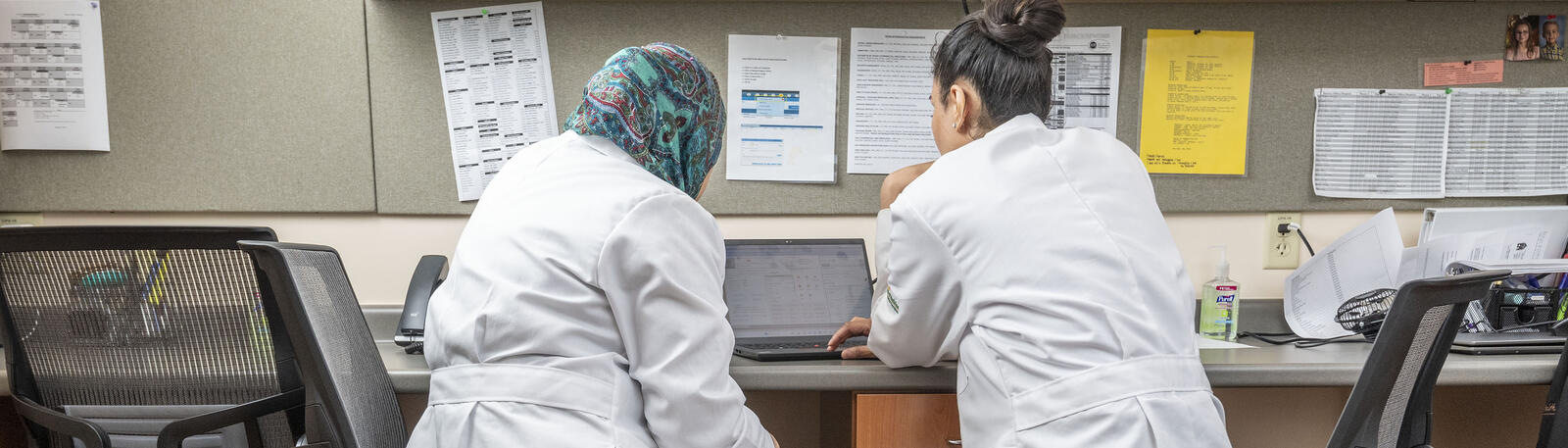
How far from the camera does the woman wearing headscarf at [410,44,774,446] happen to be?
948 mm

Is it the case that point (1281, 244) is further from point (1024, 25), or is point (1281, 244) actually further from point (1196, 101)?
point (1024, 25)

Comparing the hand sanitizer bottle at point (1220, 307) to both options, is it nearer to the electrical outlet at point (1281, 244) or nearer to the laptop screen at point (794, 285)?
the electrical outlet at point (1281, 244)

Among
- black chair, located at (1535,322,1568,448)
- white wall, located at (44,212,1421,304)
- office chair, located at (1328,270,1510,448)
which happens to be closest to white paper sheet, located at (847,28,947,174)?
white wall, located at (44,212,1421,304)

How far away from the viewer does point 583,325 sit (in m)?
0.97

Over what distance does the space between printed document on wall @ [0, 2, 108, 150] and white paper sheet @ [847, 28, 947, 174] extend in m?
1.42

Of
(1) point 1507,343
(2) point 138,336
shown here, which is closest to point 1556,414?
(1) point 1507,343

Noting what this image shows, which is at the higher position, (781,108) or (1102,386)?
(781,108)

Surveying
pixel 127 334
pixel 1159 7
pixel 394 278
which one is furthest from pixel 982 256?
pixel 394 278

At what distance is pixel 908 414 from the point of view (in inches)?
51.7

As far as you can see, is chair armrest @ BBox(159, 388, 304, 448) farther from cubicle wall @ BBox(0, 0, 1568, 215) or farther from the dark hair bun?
the dark hair bun

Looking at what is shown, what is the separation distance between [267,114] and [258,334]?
70 centimetres

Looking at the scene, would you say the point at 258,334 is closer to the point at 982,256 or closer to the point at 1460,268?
the point at 982,256

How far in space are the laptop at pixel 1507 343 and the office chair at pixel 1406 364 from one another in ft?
1.24

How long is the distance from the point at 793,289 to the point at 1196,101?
2.86 feet
